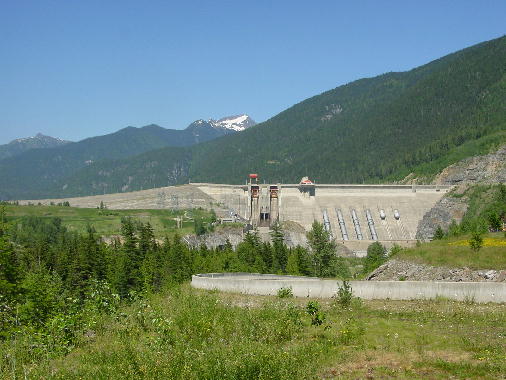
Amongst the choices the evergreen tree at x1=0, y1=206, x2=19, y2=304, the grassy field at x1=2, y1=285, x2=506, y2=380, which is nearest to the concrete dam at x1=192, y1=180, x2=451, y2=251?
the evergreen tree at x1=0, y1=206, x2=19, y2=304

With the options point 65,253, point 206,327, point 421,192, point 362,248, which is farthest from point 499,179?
point 206,327

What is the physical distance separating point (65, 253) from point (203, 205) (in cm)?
9760

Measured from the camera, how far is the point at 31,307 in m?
36.7

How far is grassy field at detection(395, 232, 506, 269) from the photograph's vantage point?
155ft

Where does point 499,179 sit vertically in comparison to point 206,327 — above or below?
above

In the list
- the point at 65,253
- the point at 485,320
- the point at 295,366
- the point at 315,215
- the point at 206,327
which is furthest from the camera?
the point at 315,215

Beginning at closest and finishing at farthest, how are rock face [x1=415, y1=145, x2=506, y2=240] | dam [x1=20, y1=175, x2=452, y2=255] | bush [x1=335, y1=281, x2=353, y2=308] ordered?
1. bush [x1=335, y1=281, x2=353, y2=308]
2. rock face [x1=415, y1=145, x2=506, y2=240]
3. dam [x1=20, y1=175, x2=452, y2=255]

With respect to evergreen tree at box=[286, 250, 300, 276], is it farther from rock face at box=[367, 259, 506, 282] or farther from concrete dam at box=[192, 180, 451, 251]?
concrete dam at box=[192, 180, 451, 251]

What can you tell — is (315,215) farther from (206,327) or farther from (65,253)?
(206,327)

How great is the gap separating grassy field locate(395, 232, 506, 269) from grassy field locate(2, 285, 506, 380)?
52.6 ft

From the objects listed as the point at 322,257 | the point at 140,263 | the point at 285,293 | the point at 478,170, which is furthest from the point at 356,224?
the point at 285,293

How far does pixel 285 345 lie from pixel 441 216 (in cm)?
12280

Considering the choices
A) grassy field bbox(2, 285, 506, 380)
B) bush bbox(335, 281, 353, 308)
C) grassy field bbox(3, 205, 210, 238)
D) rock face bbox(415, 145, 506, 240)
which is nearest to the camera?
grassy field bbox(2, 285, 506, 380)

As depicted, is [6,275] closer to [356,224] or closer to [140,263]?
[140,263]
